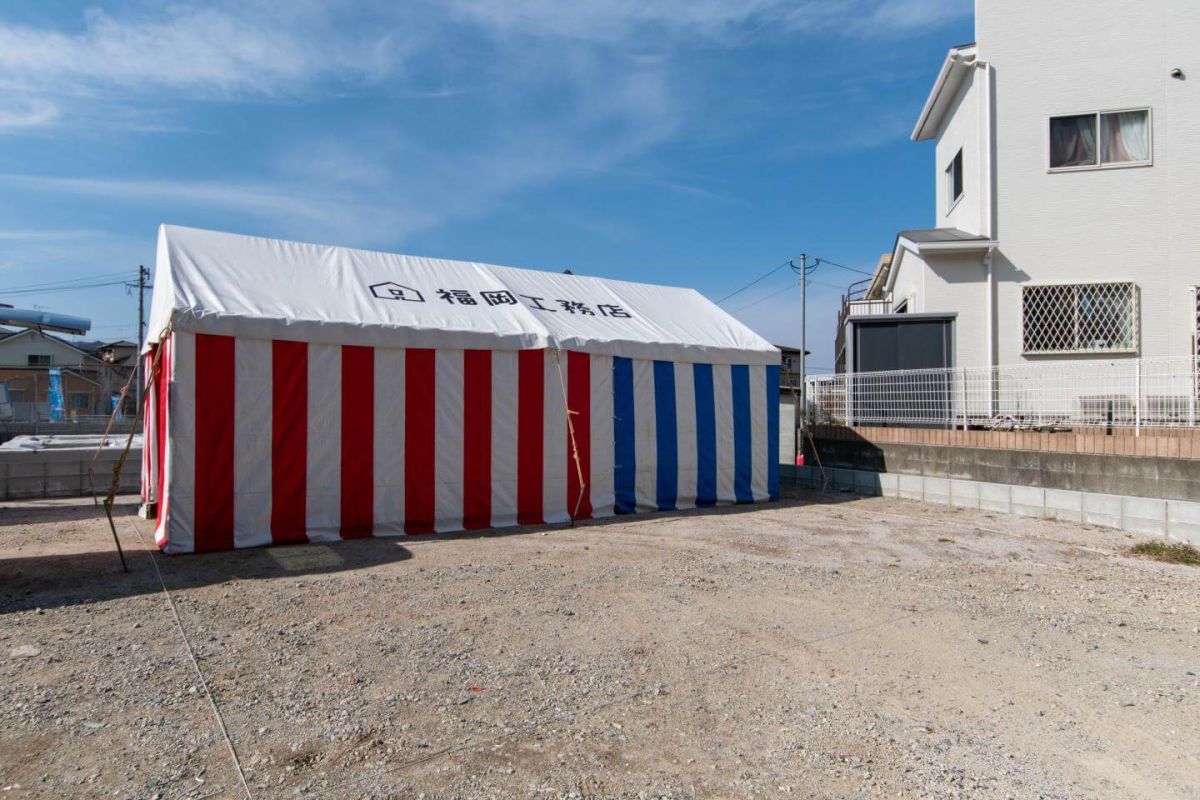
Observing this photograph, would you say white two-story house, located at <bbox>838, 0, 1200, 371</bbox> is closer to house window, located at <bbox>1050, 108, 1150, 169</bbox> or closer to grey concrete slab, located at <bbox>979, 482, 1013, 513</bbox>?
house window, located at <bbox>1050, 108, 1150, 169</bbox>

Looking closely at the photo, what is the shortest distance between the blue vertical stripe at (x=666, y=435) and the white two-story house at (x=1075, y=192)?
11.9ft

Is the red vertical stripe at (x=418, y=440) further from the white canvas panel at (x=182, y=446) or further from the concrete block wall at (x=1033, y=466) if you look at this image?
the concrete block wall at (x=1033, y=466)

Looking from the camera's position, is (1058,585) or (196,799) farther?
(1058,585)

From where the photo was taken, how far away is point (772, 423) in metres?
8.86

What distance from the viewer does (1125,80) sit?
9820 millimetres

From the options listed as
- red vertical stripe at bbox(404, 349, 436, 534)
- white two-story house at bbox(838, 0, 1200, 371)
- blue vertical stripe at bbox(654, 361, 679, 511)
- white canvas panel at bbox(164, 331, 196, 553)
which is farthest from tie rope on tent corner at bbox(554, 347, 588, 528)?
white two-story house at bbox(838, 0, 1200, 371)

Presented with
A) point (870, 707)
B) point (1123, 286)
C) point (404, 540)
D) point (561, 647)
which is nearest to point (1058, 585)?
point (870, 707)

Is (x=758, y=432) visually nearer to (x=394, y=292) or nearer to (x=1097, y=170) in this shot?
(x=394, y=292)

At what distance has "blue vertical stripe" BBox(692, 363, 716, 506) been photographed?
819 cm

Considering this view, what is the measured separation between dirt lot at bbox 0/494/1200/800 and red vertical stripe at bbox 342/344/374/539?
2.56 ft

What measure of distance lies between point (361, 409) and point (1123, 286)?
386 inches

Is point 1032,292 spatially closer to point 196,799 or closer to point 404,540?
point 404,540

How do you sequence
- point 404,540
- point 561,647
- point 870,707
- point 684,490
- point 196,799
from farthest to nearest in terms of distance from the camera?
point 684,490, point 404,540, point 561,647, point 870,707, point 196,799

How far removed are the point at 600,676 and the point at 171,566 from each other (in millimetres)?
3565
